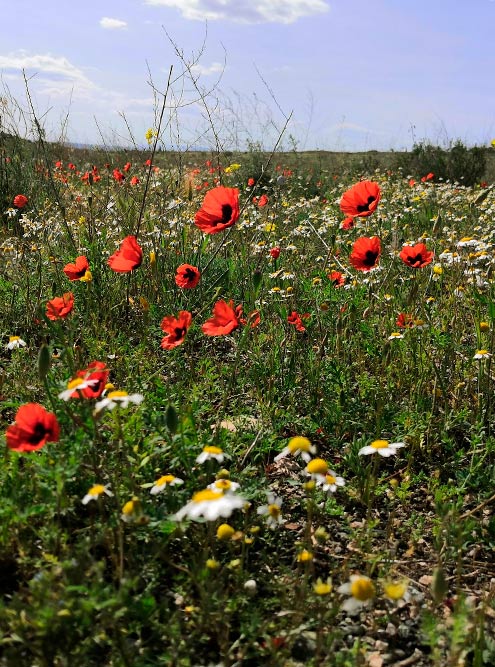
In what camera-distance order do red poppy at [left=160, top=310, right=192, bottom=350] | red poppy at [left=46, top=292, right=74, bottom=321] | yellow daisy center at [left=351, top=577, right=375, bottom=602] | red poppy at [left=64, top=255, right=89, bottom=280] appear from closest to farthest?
yellow daisy center at [left=351, top=577, right=375, bottom=602] < red poppy at [left=160, top=310, right=192, bottom=350] < red poppy at [left=46, top=292, right=74, bottom=321] < red poppy at [left=64, top=255, right=89, bottom=280]

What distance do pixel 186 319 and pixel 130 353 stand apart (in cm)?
94

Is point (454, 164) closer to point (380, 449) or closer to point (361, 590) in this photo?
point (380, 449)

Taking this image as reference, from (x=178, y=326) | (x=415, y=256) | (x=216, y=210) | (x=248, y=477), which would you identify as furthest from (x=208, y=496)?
(x=415, y=256)

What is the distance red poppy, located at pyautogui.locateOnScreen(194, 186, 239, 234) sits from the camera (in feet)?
8.10

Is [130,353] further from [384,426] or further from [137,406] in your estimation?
[384,426]

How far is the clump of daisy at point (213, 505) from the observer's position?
1.34 m

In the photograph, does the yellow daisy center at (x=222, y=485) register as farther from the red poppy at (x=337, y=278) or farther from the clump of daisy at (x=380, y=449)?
the red poppy at (x=337, y=278)

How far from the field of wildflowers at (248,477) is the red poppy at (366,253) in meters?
0.01

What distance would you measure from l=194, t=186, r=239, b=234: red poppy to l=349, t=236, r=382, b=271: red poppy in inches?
24.0

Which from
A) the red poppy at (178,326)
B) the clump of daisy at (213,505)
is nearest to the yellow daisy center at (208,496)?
the clump of daisy at (213,505)

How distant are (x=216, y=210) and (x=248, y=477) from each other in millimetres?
1128

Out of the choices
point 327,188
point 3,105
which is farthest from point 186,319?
point 327,188

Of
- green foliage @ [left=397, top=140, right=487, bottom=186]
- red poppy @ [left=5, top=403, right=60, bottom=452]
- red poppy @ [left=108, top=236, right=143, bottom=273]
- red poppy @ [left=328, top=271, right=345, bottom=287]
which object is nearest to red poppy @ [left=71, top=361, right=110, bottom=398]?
red poppy @ [left=5, top=403, right=60, bottom=452]

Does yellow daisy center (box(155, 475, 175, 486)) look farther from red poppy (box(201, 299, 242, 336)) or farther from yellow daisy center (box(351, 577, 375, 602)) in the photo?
red poppy (box(201, 299, 242, 336))
